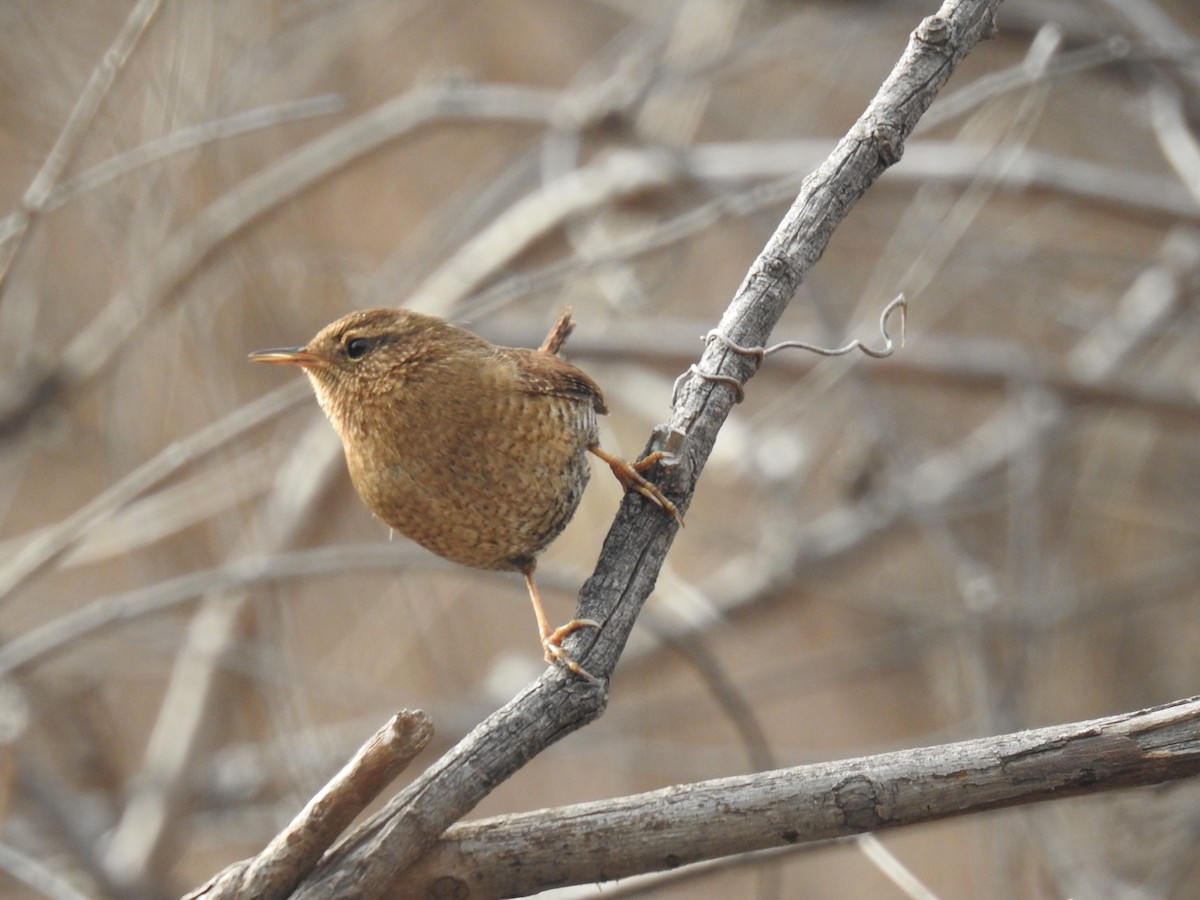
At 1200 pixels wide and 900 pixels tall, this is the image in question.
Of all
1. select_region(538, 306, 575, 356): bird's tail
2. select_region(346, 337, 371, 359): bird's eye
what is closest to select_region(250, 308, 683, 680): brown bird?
select_region(346, 337, 371, 359): bird's eye

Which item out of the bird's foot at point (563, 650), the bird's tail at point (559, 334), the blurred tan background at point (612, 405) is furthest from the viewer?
the blurred tan background at point (612, 405)

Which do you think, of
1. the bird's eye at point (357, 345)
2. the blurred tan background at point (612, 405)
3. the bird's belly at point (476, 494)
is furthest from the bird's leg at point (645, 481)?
the blurred tan background at point (612, 405)

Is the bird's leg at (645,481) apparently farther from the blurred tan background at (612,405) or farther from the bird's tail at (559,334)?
the blurred tan background at (612,405)

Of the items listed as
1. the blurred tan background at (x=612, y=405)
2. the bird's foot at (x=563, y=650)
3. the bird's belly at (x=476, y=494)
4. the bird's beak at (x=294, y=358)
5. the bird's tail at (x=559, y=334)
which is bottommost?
the bird's foot at (x=563, y=650)

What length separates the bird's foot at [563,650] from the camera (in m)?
1.66

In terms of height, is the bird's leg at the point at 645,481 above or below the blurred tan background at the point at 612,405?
below

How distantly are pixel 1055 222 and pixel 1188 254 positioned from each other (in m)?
1.50

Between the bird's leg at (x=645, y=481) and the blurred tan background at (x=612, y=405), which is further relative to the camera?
the blurred tan background at (x=612, y=405)

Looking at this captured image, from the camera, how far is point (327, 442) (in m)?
4.51

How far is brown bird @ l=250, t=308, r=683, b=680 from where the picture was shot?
6.33ft

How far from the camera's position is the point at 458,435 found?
1.94 metres

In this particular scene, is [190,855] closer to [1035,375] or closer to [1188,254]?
[1035,375]

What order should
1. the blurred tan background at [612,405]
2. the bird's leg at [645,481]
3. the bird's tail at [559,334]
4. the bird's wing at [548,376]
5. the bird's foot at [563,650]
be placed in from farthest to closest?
the blurred tan background at [612,405], the bird's tail at [559,334], the bird's wing at [548,376], the bird's leg at [645,481], the bird's foot at [563,650]

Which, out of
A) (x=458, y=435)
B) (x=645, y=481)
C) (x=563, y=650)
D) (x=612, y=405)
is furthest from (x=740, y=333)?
(x=612, y=405)
